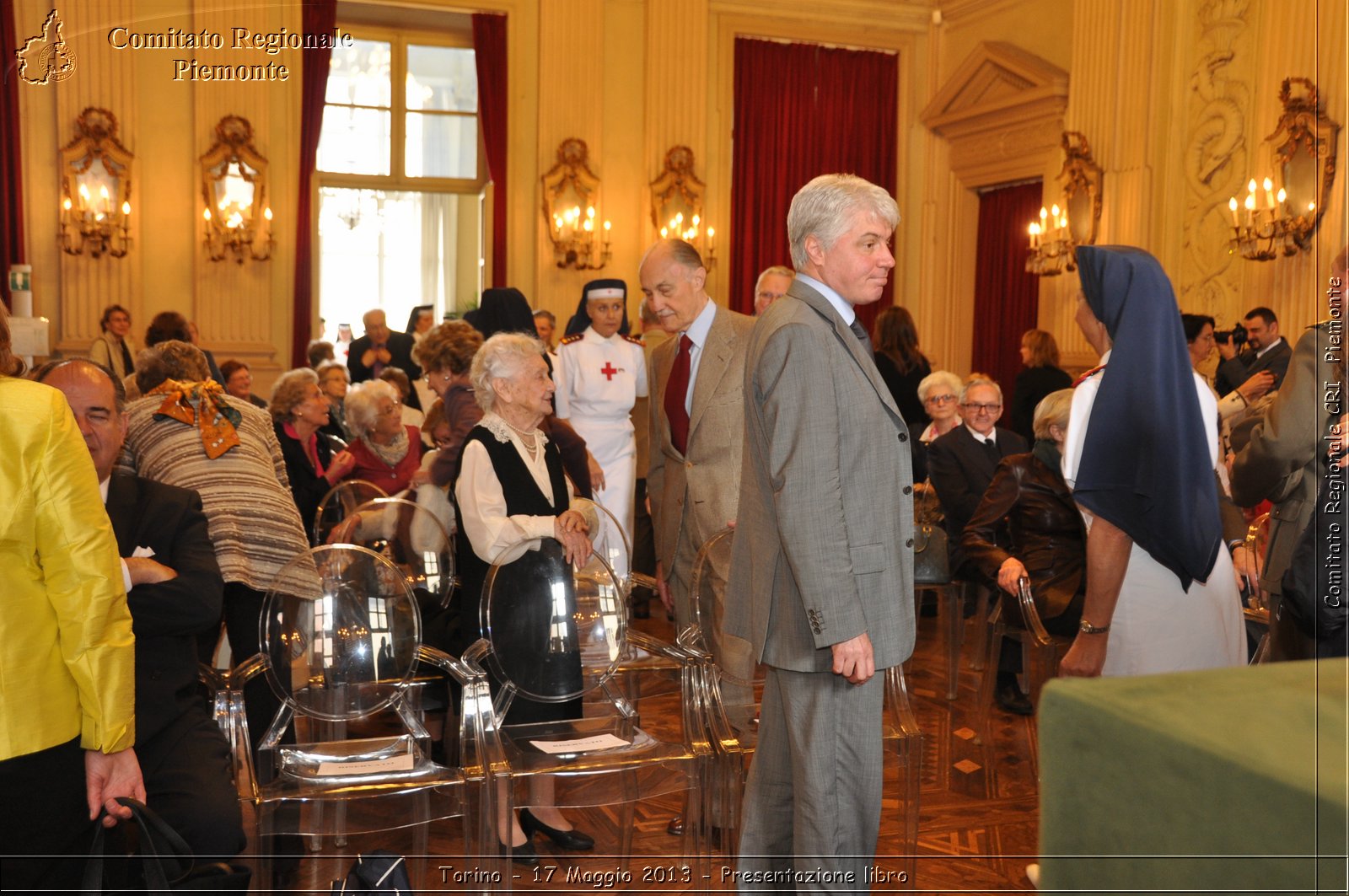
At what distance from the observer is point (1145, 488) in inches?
92.4

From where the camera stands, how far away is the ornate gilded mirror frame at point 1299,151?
25.4 feet

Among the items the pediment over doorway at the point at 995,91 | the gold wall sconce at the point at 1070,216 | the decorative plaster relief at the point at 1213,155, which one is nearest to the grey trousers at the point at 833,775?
the decorative plaster relief at the point at 1213,155

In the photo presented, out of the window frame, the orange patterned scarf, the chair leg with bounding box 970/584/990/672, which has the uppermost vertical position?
the window frame

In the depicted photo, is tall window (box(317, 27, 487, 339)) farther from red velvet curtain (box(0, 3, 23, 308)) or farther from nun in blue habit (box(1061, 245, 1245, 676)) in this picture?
nun in blue habit (box(1061, 245, 1245, 676))

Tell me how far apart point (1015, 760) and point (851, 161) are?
8.97m

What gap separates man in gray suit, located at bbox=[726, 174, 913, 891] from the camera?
2.25m

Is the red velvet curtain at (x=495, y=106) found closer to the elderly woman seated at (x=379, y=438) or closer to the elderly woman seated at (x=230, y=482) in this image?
the elderly woman seated at (x=379, y=438)

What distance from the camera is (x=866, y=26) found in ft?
39.4

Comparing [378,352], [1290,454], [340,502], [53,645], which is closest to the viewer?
[53,645]

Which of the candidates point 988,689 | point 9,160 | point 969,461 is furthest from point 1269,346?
point 9,160

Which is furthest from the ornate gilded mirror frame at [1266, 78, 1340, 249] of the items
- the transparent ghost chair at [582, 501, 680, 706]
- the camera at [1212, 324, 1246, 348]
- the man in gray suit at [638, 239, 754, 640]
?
the transparent ghost chair at [582, 501, 680, 706]

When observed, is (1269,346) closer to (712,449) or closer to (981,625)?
(981,625)

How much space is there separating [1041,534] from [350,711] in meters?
2.45

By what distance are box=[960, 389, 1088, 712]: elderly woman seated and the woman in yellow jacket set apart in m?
2.81
